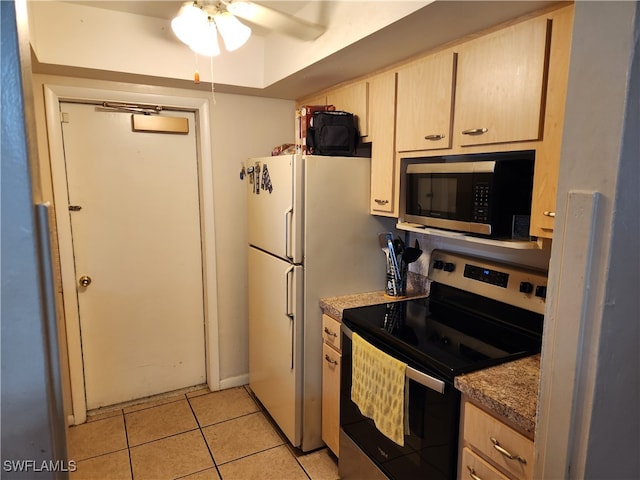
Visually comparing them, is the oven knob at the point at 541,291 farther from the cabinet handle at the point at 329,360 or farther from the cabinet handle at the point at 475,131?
the cabinet handle at the point at 329,360

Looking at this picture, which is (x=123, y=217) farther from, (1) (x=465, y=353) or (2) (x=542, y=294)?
(2) (x=542, y=294)

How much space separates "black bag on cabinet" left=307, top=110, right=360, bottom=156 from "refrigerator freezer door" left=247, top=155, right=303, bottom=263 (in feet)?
0.61

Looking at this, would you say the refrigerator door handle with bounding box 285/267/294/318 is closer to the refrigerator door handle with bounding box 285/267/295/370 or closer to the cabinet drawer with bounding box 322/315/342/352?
the refrigerator door handle with bounding box 285/267/295/370


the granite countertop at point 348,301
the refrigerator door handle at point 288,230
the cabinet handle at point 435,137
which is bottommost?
the granite countertop at point 348,301

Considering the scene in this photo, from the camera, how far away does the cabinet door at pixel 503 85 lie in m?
1.38

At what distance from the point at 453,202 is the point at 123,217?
2.08 m

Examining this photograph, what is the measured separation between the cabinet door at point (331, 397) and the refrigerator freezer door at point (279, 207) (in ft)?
1.79

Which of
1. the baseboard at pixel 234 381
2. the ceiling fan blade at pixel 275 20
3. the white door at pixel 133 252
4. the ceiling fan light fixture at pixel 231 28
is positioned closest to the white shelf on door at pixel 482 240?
the ceiling fan blade at pixel 275 20

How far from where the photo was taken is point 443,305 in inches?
84.0

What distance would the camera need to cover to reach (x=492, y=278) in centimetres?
190

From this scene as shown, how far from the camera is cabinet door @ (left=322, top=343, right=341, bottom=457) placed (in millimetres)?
2176

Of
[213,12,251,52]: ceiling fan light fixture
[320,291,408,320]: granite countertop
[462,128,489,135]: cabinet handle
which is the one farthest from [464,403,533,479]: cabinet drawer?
[213,12,251,52]: ceiling fan light fixture

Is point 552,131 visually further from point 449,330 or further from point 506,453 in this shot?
point 506,453

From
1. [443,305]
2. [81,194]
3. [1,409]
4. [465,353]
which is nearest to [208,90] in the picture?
[81,194]
